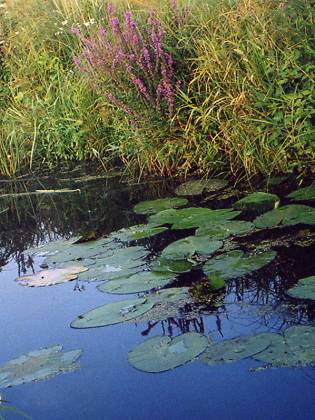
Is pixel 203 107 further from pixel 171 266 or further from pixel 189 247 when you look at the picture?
pixel 171 266

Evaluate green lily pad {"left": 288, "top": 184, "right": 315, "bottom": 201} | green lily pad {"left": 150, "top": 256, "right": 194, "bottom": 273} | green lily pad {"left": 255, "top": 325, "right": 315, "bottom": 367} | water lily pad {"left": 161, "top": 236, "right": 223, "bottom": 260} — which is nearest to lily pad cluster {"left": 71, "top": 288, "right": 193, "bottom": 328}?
green lily pad {"left": 150, "top": 256, "right": 194, "bottom": 273}

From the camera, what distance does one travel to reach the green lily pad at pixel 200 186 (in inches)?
172

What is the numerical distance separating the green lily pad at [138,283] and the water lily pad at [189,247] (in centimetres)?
19

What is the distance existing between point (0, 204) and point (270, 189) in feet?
6.66

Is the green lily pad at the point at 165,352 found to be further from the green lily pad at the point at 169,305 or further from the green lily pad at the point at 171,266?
the green lily pad at the point at 171,266

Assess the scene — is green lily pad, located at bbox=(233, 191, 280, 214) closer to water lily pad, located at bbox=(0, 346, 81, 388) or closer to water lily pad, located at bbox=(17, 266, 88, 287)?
water lily pad, located at bbox=(17, 266, 88, 287)

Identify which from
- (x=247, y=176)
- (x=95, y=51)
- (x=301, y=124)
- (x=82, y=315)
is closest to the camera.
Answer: (x=82, y=315)

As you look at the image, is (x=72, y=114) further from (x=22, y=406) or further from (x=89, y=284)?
(x=22, y=406)

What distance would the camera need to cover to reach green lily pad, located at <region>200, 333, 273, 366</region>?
2.37 meters

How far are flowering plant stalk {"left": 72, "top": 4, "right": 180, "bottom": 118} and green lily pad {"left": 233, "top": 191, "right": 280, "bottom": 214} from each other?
944 millimetres

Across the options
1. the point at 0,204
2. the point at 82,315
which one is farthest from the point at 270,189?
the point at 0,204

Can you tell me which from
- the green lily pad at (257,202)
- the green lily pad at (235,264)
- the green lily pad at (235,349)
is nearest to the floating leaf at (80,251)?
the green lily pad at (235,264)

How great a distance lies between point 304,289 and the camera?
9.06 ft

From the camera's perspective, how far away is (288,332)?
2.45 meters
